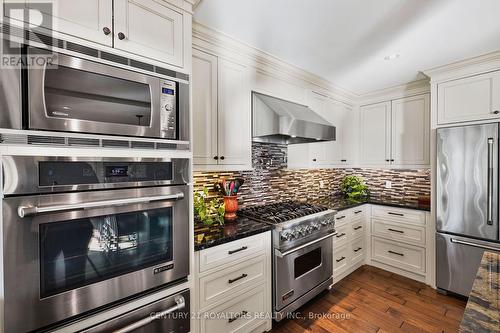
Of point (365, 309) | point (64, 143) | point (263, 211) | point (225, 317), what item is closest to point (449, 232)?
point (365, 309)

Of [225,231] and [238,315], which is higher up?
[225,231]

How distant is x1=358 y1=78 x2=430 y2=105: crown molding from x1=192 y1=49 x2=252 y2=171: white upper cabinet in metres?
2.35

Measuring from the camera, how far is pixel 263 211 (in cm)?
240

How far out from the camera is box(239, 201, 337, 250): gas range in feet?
6.61

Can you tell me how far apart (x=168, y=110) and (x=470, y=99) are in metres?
3.12

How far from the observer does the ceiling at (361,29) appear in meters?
1.58

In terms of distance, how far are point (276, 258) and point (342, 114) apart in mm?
2466

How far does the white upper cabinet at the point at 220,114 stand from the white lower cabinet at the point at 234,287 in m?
0.69

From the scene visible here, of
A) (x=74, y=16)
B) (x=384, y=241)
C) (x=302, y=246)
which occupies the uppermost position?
(x=74, y=16)

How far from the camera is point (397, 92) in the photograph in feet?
10.7

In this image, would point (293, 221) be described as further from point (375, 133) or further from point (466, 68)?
point (466, 68)

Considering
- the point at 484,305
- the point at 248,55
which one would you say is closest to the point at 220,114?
the point at 248,55

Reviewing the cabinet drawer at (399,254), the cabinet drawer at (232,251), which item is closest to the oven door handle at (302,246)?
the cabinet drawer at (232,251)

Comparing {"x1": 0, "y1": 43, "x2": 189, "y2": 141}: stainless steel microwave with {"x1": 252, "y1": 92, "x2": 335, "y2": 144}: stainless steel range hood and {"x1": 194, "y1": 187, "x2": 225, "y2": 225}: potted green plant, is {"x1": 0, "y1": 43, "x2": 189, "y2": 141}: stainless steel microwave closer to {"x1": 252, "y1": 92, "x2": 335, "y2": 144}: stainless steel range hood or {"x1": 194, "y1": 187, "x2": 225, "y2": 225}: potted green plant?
{"x1": 194, "y1": 187, "x2": 225, "y2": 225}: potted green plant
